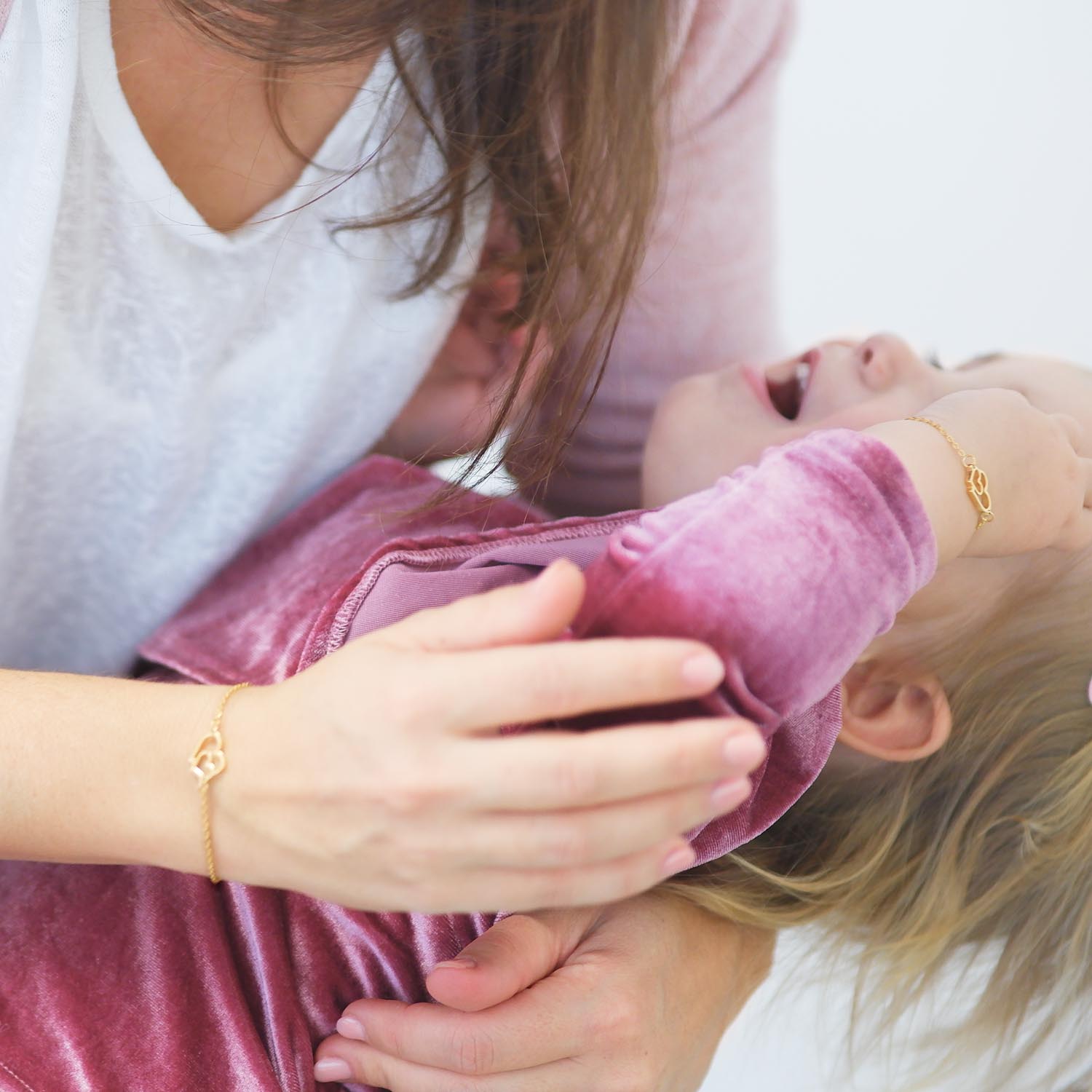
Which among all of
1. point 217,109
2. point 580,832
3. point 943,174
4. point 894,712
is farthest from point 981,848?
point 943,174

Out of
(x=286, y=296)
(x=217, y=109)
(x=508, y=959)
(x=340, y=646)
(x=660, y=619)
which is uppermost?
(x=217, y=109)

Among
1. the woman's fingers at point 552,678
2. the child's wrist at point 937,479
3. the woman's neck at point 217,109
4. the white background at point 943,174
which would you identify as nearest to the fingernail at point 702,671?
the woman's fingers at point 552,678

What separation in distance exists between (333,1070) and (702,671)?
0.45m

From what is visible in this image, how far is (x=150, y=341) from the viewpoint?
0.90 metres

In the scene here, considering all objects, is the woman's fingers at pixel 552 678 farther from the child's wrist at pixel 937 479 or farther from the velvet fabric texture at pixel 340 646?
the child's wrist at pixel 937 479

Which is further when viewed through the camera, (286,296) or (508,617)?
(286,296)

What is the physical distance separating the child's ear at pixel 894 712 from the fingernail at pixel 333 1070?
0.46m

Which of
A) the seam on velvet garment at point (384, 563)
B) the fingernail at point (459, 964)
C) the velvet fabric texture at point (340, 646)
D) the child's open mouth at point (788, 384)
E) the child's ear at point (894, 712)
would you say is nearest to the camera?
the velvet fabric texture at point (340, 646)

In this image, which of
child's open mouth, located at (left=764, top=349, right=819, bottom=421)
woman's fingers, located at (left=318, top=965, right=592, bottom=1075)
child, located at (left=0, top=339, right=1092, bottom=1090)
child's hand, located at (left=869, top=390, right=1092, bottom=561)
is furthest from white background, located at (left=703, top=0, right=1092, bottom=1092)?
woman's fingers, located at (left=318, top=965, right=592, bottom=1075)

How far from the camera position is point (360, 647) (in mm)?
558

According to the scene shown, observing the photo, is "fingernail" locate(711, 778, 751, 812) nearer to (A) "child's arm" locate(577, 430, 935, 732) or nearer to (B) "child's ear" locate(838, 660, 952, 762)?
(A) "child's arm" locate(577, 430, 935, 732)

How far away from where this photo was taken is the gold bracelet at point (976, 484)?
734mm

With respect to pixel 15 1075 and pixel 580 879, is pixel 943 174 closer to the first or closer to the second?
pixel 580 879

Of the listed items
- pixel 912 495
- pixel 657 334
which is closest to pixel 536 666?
pixel 912 495
